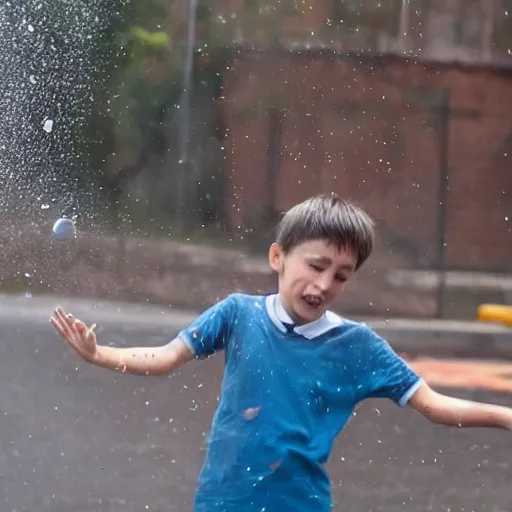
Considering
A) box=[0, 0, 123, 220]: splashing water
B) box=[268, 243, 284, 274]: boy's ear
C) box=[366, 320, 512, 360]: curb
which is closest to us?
box=[268, 243, 284, 274]: boy's ear

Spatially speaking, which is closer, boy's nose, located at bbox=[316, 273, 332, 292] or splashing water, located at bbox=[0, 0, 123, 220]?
boy's nose, located at bbox=[316, 273, 332, 292]

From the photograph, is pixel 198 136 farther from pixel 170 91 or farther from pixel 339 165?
pixel 339 165

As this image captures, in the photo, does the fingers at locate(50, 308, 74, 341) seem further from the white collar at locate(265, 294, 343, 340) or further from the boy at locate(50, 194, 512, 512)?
the white collar at locate(265, 294, 343, 340)

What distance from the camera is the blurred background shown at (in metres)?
3.67

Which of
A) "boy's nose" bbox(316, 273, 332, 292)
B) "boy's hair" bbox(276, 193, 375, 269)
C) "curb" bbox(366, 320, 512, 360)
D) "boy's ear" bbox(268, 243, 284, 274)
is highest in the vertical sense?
"boy's hair" bbox(276, 193, 375, 269)

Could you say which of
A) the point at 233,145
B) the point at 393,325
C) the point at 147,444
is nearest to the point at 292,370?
the point at 147,444

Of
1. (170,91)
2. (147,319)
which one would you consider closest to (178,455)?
(147,319)

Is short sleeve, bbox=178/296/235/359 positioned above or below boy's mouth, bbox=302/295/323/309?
below

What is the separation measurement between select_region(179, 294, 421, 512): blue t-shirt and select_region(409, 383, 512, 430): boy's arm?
3 cm

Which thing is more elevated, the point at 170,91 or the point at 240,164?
the point at 170,91

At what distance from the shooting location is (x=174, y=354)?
1.47 m

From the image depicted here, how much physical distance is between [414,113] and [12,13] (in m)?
1.54

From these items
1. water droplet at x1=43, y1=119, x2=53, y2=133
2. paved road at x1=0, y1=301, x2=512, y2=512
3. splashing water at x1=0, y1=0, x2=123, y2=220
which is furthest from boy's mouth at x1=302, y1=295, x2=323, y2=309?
water droplet at x1=43, y1=119, x2=53, y2=133

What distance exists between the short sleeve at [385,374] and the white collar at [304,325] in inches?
2.2
